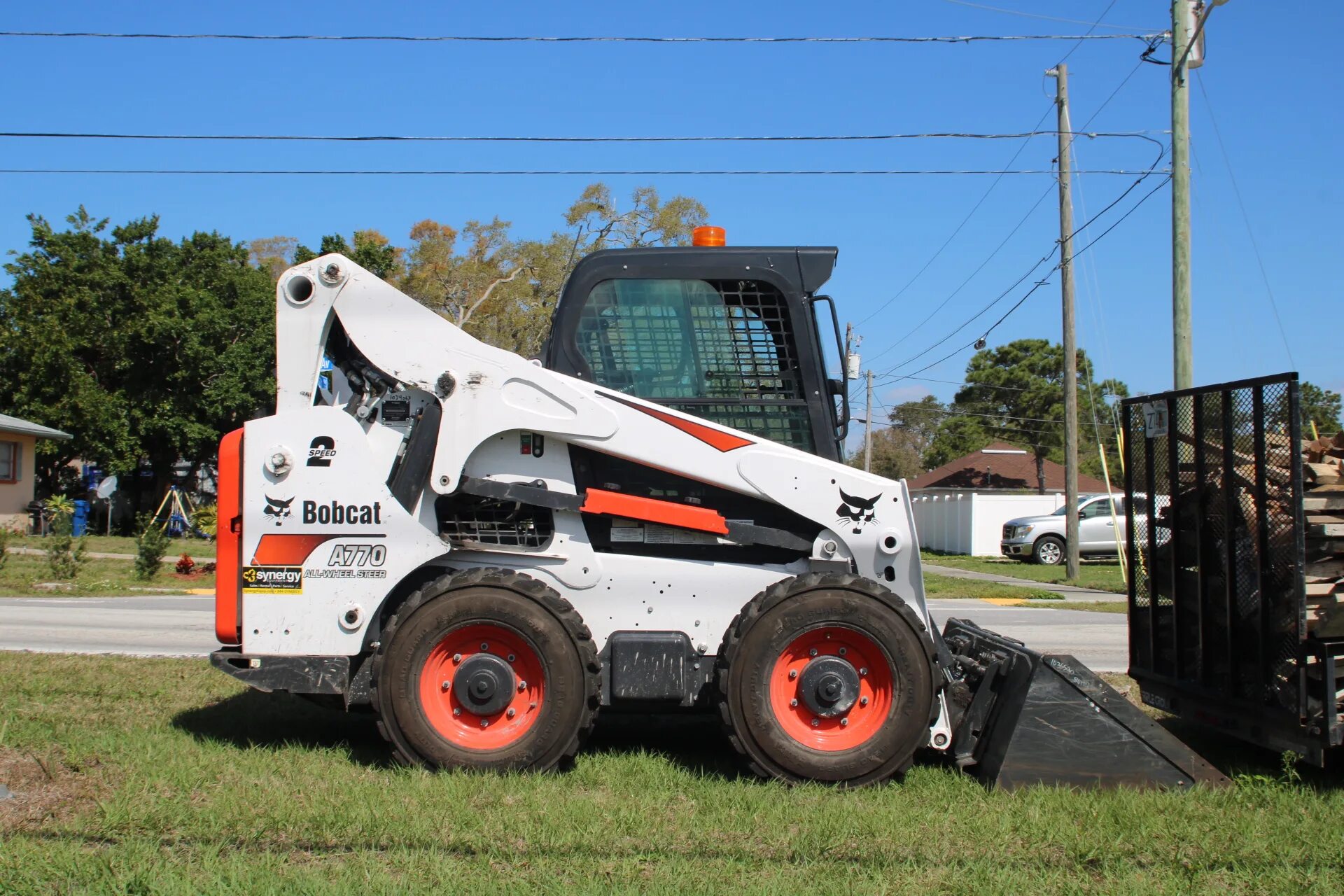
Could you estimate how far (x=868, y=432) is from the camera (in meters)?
40.5

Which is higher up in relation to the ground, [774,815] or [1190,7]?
[1190,7]

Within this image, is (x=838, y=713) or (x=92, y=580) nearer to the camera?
(x=838, y=713)

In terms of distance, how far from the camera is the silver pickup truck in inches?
1133

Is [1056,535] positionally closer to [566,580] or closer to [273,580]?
[566,580]

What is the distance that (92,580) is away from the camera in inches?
736

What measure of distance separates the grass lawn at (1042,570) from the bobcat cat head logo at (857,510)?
15507 mm

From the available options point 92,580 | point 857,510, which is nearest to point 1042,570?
point 92,580

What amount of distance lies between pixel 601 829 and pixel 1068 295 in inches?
762

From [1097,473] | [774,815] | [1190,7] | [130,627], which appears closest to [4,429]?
[130,627]

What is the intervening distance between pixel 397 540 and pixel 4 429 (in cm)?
2989

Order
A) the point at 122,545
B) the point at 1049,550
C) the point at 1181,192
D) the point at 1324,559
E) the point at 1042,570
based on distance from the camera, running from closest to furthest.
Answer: the point at 1324,559 → the point at 1181,192 → the point at 1042,570 → the point at 122,545 → the point at 1049,550

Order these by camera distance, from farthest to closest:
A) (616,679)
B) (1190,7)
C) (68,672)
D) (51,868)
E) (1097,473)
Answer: (1097,473) → (1190,7) → (68,672) → (616,679) → (51,868)

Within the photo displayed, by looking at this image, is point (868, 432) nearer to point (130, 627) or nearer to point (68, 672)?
point (130, 627)

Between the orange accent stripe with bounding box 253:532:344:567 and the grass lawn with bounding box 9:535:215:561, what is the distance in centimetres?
1902
